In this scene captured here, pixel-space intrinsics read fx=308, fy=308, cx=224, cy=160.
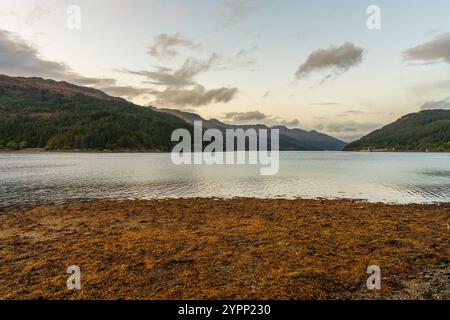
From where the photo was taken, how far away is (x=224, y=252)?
1698 cm

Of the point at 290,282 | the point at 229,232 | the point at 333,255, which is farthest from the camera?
the point at 229,232

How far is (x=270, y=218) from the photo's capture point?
2642cm

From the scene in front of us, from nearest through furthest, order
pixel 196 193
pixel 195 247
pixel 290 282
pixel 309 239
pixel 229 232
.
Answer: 1. pixel 290 282
2. pixel 195 247
3. pixel 309 239
4. pixel 229 232
5. pixel 196 193

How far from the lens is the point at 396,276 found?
44.4 feet

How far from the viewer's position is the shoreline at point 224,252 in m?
→ 12.2

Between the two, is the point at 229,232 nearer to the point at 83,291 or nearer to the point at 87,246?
the point at 87,246

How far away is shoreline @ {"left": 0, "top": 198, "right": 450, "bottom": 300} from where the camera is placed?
40.1ft

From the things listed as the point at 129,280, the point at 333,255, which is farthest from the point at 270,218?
the point at 129,280
